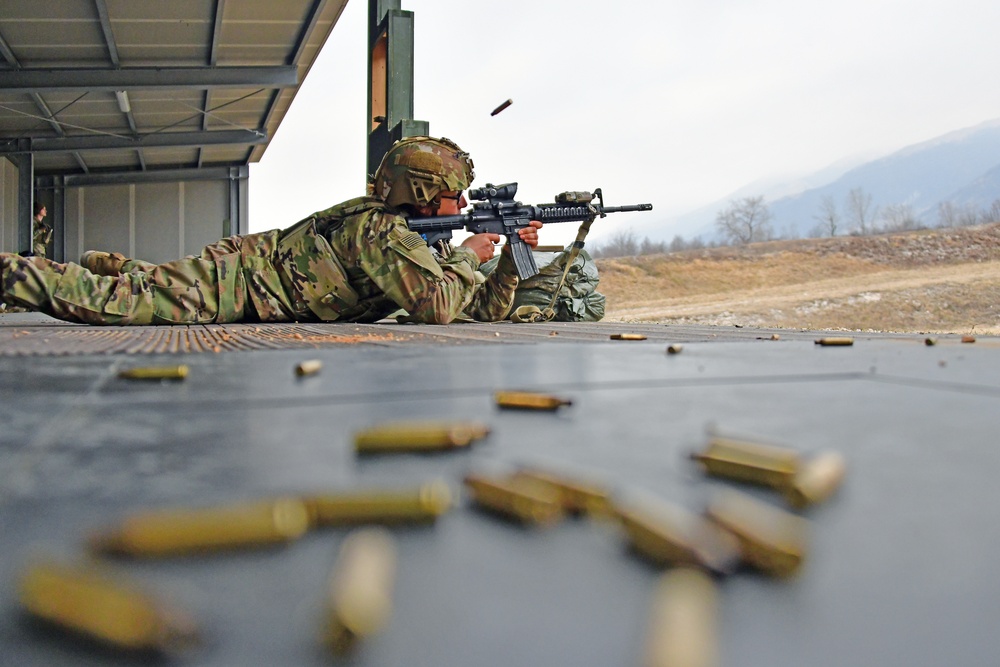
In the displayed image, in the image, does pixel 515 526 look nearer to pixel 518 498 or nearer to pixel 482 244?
pixel 518 498

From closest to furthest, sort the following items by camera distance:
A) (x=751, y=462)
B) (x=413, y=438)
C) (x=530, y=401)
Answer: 1. (x=751, y=462)
2. (x=413, y=438)
3. (x=530, y=401)

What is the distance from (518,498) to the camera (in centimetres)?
57

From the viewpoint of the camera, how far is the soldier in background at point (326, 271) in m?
3.52

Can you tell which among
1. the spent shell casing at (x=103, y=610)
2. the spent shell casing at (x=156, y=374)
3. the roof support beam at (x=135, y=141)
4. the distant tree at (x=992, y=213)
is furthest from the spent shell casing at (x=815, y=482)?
the distant tree at (x=992, y=213)

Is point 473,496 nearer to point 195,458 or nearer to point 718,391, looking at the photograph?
point 195,458

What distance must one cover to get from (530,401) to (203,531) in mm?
530

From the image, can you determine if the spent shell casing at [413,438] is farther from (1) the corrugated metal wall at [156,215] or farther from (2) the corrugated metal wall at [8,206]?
→ (1) the corrugated metal wall at [156,215]

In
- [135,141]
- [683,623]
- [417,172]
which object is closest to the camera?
[683,623]

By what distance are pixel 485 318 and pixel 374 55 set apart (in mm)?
3514

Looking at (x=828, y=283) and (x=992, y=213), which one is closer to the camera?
(x=828, y=283)

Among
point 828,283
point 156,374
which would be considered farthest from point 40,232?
point 828,283

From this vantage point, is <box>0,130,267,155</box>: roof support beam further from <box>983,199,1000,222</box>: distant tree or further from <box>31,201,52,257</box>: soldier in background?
<box>983,199,1000,222</box>: distant tree

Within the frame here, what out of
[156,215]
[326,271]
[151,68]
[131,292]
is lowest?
[131,292]

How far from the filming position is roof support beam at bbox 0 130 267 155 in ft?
40.8
